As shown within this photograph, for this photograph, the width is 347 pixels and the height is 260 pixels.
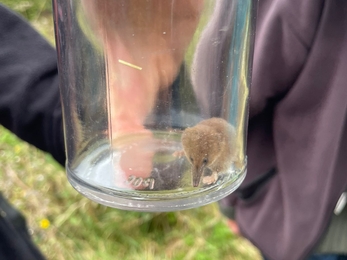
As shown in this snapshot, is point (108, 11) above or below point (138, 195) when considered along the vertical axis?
above

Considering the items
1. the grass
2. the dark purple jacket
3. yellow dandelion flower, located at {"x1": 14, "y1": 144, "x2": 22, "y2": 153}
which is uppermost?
the dark purple jacket

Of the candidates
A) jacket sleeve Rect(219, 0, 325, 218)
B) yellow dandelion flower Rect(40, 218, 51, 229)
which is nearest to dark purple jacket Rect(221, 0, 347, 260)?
jacket sleeve Rect(219, 0, 325, 218)

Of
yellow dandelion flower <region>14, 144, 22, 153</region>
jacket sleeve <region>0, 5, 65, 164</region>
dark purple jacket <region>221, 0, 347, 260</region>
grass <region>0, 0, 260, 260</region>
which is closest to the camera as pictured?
dark purple jacket <region>221, 0, 347, 260</region>

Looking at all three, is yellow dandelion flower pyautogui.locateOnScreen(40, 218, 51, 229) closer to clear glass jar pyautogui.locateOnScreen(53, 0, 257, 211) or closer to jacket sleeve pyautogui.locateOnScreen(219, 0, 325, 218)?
jacket sleeve pyautogui.locateOnScreen(219, 0, 325, 218)

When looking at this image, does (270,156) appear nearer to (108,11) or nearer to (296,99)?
(296,99)

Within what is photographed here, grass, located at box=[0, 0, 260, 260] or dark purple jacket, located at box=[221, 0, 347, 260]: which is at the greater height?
dark purple jacket, located at box=[221, 0, 347, 260]

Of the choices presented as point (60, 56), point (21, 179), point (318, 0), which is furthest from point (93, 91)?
point (21, 179)

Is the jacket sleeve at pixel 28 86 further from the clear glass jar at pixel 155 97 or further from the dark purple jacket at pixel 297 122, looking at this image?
the dark purple jacket at pixel 297 122
